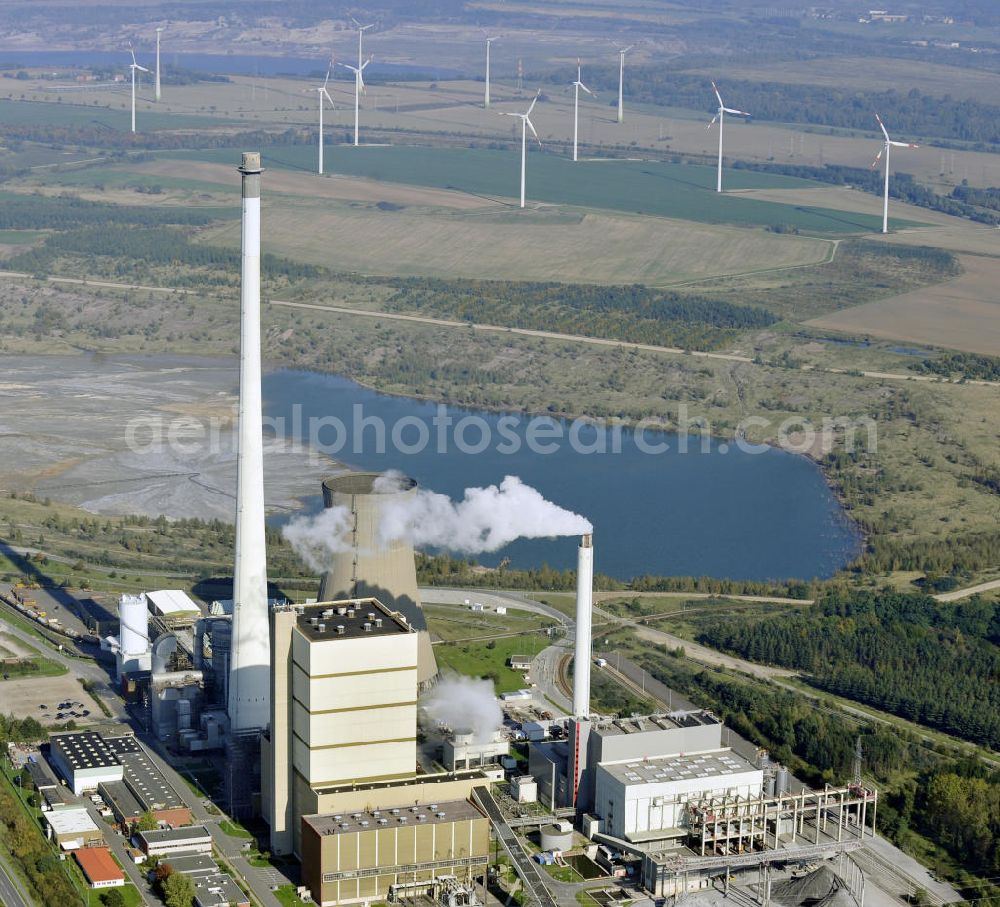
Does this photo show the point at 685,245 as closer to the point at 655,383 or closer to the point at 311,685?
the point at 655,383

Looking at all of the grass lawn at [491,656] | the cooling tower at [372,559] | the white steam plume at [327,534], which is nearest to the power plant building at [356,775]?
the cooling tower at [372,559]

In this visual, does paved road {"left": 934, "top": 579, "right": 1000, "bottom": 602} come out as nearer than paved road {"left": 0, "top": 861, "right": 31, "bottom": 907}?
No

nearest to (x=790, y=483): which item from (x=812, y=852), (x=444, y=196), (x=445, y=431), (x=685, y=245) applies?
(x=445, y=431)

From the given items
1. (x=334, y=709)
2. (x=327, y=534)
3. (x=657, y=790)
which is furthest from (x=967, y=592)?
(x=334, y=709)

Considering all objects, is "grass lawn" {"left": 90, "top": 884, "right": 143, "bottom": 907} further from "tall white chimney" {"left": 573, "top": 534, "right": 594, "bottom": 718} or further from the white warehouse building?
"tall white chimney" {"left": 573, "top": 534, "right": 594, "bottom": 718}

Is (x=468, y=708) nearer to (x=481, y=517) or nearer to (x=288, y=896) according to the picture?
(x=481, y=517)

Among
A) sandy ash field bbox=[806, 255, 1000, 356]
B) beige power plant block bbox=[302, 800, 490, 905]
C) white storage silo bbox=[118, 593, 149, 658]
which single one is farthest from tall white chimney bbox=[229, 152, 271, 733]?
sandy ash field bbox=[806, 255, 1000, 356]

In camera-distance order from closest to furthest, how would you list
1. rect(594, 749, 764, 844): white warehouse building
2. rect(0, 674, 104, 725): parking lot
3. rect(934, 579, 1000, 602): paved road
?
1. rect(594, 749, 764, 844): white warehouse building
2. rect(0, 674, 104, 725): parking lot
3. rect(934, 579, 1000, 602): paved road

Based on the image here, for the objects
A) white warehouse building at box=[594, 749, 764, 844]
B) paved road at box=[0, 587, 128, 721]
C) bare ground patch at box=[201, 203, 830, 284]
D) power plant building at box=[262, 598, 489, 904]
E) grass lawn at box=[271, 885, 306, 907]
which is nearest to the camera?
grass lawn at box=[271, 885, 306, 907]
